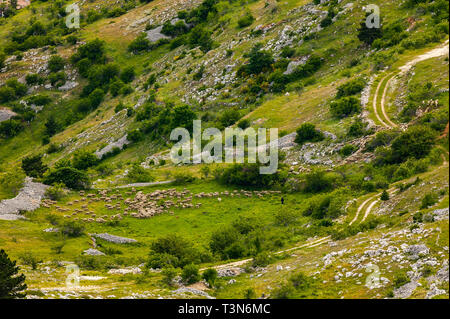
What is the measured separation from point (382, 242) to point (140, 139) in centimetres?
6936

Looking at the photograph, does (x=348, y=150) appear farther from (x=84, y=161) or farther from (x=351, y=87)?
(x=84, y=161)

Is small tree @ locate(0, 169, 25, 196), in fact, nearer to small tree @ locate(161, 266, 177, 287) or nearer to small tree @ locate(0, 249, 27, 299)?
small tree @ locate(0, 249, 27, 299)

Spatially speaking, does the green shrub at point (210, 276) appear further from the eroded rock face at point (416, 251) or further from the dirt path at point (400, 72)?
the dirt path at point (400, 72)

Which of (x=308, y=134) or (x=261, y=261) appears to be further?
(x=308, y=134)

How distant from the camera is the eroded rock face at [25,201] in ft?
211

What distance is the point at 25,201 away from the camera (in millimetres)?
66812

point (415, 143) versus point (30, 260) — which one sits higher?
point (415, 143)

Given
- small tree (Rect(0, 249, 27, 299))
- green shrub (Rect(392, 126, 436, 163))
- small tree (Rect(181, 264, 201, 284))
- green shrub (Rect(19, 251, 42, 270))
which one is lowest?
green shrub (Rect(19, 251, 42, 270))

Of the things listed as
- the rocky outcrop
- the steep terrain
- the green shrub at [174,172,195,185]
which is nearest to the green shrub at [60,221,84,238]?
the steep terrain

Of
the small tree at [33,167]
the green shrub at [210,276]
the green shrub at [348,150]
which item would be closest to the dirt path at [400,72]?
the green shrub at [348,150]

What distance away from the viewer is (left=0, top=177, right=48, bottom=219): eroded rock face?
64312 millimetres

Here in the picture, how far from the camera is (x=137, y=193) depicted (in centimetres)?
7250

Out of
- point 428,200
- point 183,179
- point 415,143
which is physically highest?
point 428,200

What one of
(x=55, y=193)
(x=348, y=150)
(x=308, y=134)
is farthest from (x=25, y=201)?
(x=348, y=150)
